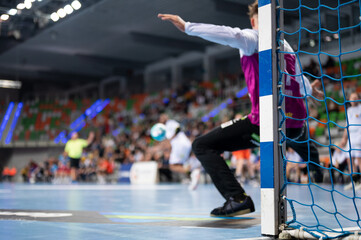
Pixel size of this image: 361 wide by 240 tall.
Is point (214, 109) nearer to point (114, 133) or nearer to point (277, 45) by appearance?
point (114, 133)

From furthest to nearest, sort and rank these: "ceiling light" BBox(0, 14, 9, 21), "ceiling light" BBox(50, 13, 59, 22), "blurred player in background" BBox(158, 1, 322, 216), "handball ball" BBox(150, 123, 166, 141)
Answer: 1. "ceiling light" BBox(50, 13, 59, 22)
2. "ceiling light" BBox(0, 14, 9, 21)
3. "handball ball" BBox(150, 123, 166, 141)
4. "blurred player in background" BBox(158, 1, 322, 216)

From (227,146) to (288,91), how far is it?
74cm

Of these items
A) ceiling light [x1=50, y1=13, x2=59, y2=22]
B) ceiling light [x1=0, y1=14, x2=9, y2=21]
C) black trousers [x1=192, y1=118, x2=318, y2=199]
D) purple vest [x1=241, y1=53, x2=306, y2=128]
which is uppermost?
ceiling light [x1=50, y1=13, x2=59, y2=22]

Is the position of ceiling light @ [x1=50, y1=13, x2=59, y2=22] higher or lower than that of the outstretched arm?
higher

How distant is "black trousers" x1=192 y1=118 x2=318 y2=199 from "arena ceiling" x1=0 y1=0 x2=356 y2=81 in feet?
24.3

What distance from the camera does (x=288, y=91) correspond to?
312 centimetres

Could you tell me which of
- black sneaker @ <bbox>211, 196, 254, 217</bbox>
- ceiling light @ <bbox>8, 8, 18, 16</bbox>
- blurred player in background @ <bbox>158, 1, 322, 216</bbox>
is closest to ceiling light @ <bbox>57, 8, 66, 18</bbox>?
ceiling light @ <bbox>8, 8, 18, 16</bbox>

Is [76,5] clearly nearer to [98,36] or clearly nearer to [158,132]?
[98,36]

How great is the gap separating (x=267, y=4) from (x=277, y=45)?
25 cm

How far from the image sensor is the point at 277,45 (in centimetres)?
260

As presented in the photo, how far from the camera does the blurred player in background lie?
311 centimetres

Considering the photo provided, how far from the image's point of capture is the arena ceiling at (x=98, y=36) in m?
14.7

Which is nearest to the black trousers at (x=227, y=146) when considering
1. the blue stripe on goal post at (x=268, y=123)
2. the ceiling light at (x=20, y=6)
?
the blue stripe on goal post at (x=268, y=123)

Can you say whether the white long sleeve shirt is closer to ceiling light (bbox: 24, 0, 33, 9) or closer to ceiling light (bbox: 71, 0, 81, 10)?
ceiling light (bbox: 71, 0, 81, 10)
